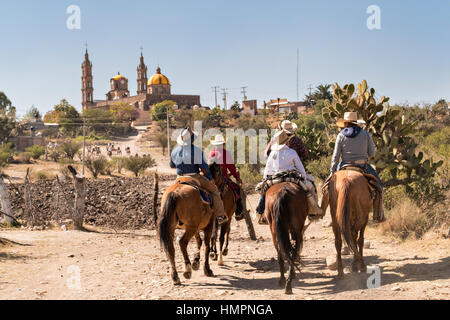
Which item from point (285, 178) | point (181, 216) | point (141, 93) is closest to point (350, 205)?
point (285, 178)

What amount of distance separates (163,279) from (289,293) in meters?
2.07

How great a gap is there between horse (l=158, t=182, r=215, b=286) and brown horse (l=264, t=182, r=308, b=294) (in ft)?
3.48

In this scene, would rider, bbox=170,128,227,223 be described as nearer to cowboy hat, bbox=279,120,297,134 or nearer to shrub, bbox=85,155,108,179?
cowboy hat, bbox=279,120,297,134

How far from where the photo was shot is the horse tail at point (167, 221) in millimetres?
7090

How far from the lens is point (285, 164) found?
765cm

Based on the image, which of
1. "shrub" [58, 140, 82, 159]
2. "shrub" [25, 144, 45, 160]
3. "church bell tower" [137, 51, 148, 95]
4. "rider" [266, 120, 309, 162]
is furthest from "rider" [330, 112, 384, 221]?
"church bell tower" [137, 51, 148, 95]

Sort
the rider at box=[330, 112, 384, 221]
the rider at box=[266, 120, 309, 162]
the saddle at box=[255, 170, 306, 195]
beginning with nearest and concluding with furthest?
the saddle at box=[255, 170, 306, 195] → the rider at box=[330, 112, 384, 221] → the rider at box=[266, 120, 309, 162]

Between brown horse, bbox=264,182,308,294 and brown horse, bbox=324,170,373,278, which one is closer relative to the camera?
brown horse, bbox=264,182,308,294

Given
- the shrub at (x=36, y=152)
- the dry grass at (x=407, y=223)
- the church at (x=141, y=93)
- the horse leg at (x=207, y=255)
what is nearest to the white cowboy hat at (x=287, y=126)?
the horse leg at (x=207, y=255)

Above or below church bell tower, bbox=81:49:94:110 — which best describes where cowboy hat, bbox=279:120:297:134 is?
below

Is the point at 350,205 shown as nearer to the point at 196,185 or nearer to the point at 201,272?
the point at 196,185

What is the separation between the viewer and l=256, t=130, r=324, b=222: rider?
7531 millimetres
